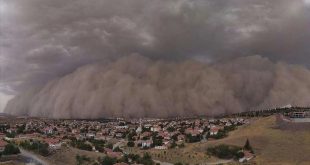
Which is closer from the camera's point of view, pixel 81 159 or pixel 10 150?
pixel 10 150

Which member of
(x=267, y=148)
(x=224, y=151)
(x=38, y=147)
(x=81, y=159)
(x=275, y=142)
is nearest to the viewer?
(x=81, y=159)

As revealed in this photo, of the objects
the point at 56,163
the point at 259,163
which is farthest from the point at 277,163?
the point at 56,163

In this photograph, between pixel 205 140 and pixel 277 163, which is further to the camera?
pixel 205 140

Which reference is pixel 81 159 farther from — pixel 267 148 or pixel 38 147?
pixel 267 148

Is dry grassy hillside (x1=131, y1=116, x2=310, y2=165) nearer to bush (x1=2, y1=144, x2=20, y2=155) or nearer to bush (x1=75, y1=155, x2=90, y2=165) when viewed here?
bush (x1=75, y1=155, x2=90, y2=165)

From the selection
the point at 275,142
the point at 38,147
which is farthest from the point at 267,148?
the point at 38,147

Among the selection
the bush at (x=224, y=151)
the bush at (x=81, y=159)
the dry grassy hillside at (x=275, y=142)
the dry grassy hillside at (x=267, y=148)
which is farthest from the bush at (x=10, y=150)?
the dry grassy hillside at (x=275, y=142)

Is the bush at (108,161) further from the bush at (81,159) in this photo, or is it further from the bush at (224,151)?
the bush at (224,151)

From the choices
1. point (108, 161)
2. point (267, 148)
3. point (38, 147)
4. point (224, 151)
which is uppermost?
point (38, 147)

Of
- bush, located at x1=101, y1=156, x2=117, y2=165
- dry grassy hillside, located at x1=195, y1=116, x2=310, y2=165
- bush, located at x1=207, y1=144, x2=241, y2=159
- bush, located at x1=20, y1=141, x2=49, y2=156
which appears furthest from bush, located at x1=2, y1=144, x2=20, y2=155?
dry grassy hillside, located at x1=195, y1=116, x2=310, y2=165

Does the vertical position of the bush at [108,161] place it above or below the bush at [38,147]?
below

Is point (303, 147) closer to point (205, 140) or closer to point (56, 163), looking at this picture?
point (205, 140)
